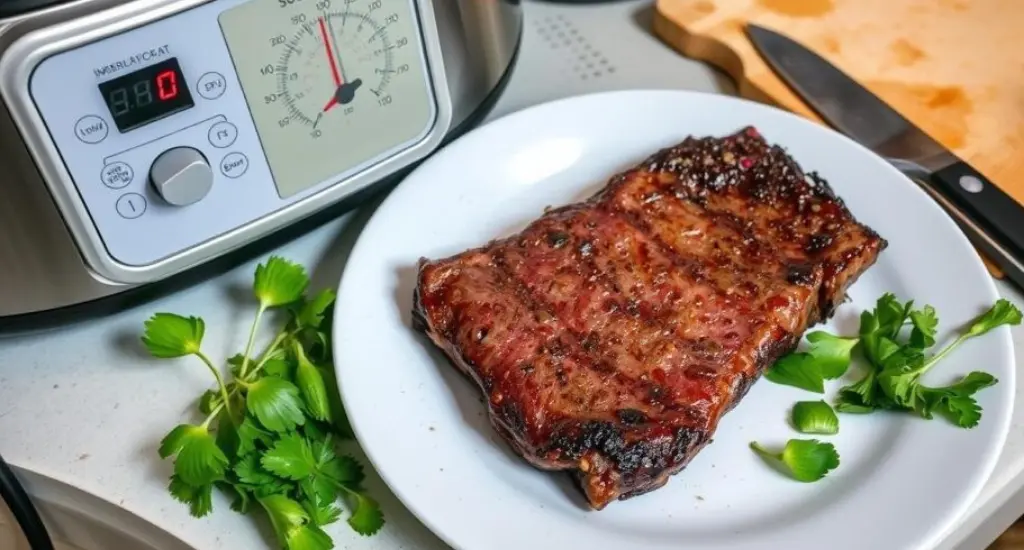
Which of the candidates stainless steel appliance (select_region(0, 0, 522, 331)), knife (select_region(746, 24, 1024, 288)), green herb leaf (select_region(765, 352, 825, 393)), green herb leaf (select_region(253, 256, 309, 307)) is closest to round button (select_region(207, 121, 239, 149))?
stainless steel appliance (select_region(0, 0, 522, 331))

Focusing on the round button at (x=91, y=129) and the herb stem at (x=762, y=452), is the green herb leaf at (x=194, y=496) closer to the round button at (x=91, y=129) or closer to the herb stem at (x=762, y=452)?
the round button at (x=91, y=129)

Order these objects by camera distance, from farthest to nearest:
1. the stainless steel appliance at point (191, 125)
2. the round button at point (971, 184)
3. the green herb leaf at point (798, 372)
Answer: the round button at point (971, 184) → the green herb leaf at point (798, 372) → the stainless steel appliance at point (191, 125)

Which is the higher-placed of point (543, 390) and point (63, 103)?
point (63, 103)

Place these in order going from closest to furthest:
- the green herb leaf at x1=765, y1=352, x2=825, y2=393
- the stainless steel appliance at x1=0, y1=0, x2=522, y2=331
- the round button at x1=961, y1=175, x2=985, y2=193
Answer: the stainless steel appliance at x1=0, y1=0, x2=522, y2=331
the green herb leaf at x1=765, y1=352, x2=825, y2=393
the round button at x1=961, y1=175, x2=985, y2=193

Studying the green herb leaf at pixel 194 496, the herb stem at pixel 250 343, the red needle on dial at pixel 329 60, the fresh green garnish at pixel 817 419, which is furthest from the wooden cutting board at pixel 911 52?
the green herb leaf at pixel 194 496

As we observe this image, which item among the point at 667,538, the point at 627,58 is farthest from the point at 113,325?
the point at 627,58

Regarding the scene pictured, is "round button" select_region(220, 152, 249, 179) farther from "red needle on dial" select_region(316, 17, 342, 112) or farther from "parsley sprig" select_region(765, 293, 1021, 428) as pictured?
"parsley sprig" select_region(765, 293, 1021, 428)

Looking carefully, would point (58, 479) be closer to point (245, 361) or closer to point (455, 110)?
point (245, 361)
